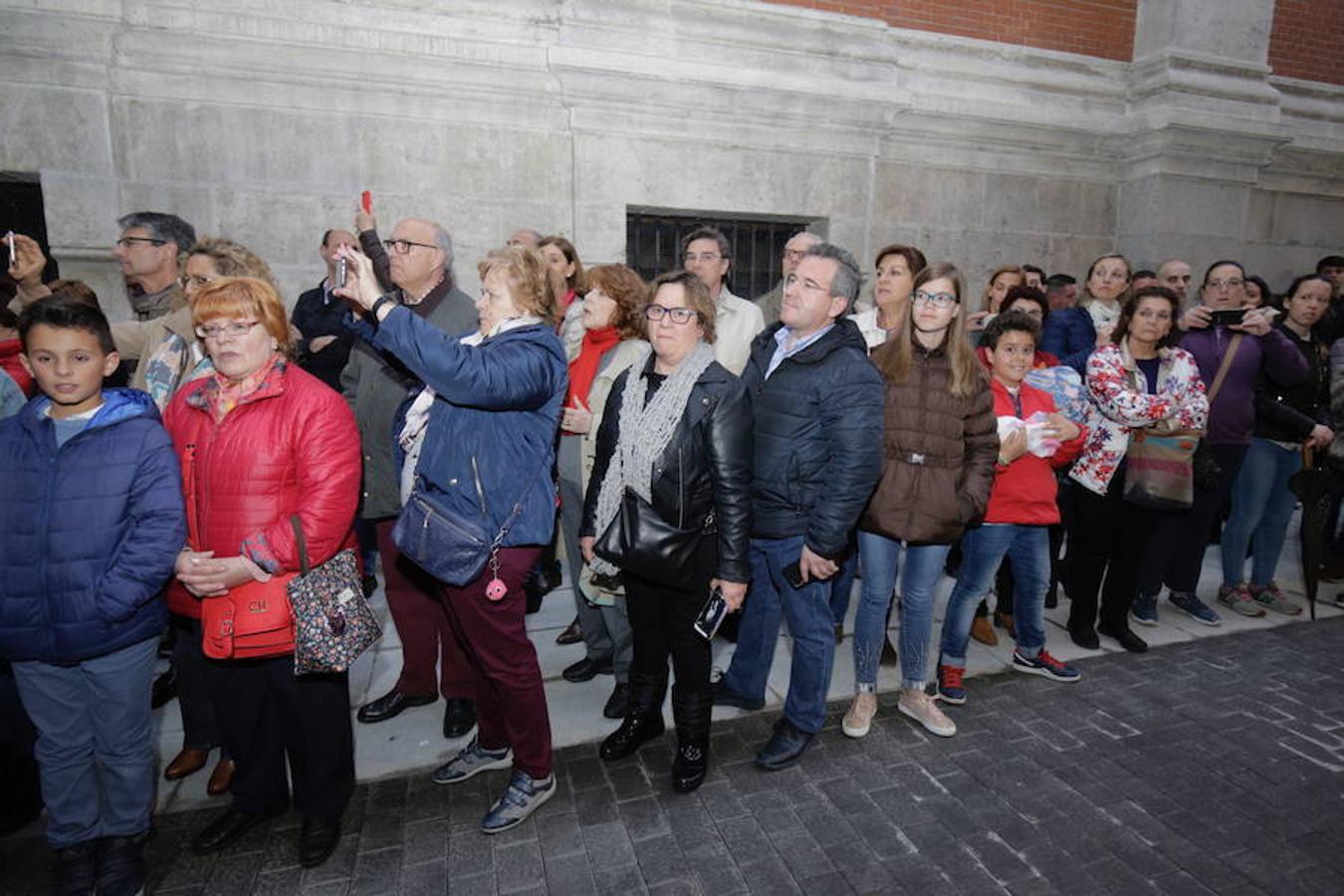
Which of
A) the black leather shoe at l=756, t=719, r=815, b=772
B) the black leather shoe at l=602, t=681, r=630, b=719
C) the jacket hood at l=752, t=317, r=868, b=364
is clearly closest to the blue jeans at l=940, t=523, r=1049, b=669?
the black leather shoe at l=756, t=719, r=815, b=772

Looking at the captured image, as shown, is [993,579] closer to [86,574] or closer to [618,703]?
[618,703]

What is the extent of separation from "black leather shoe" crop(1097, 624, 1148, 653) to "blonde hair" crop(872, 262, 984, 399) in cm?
230

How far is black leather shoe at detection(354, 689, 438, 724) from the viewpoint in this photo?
369 centimetres

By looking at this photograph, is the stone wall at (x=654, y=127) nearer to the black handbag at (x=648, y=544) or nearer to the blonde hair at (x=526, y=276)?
the blonde hair at (x=526, y=276)

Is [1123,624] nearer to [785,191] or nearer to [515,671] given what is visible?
[515,671]

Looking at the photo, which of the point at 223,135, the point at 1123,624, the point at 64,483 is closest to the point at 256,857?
the point at 64,483

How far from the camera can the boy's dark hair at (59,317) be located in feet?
8.09

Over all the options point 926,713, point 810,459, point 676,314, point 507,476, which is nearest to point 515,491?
point 507,476

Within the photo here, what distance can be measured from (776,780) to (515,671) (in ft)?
4.19

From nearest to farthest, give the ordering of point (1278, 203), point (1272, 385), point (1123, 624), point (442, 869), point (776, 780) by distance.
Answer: point (442, 869)
point (776, 780)
point (1123, 624)
point (1272, 385)
point (1278, 203)

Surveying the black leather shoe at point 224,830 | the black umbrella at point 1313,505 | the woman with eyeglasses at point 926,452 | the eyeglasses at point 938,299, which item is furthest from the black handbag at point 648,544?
the black umbrella at point 1313,505

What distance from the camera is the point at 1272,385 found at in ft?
16.9

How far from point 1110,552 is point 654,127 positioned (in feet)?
16.4

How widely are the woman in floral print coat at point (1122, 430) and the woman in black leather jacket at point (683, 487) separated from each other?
2.56m
